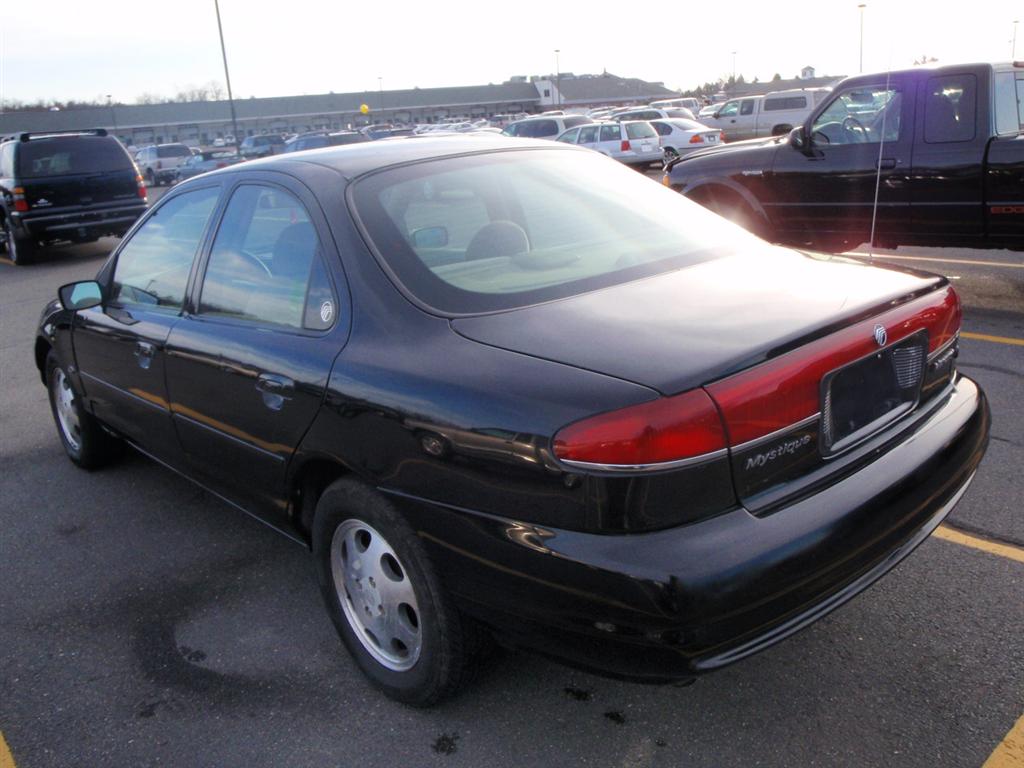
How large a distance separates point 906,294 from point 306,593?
245cm

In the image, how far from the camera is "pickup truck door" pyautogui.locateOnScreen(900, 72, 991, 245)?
7.09 metres

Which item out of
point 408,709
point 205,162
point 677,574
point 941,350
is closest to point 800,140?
point 941,350

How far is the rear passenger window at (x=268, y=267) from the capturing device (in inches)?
115

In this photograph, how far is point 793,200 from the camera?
8281 millimetres

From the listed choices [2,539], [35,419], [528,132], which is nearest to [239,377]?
[2,539]

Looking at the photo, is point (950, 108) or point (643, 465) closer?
point (643, 465)

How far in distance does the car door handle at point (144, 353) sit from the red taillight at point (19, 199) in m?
12.0

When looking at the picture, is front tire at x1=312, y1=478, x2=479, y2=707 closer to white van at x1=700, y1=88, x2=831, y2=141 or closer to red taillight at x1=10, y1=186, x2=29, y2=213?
red taillight at x1=10, y1=186, x2=29, y2=213

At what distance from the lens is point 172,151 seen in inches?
1556

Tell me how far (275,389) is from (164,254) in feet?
4.46

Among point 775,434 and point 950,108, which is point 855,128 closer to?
point 950,108

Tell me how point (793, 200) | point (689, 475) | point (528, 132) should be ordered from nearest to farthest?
point (689, 475) < point (793, 200) < point (528, 132)

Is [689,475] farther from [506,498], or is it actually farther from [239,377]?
[239,377]

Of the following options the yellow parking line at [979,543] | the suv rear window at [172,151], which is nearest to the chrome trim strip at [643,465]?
the yellow parking line at [979,543]
